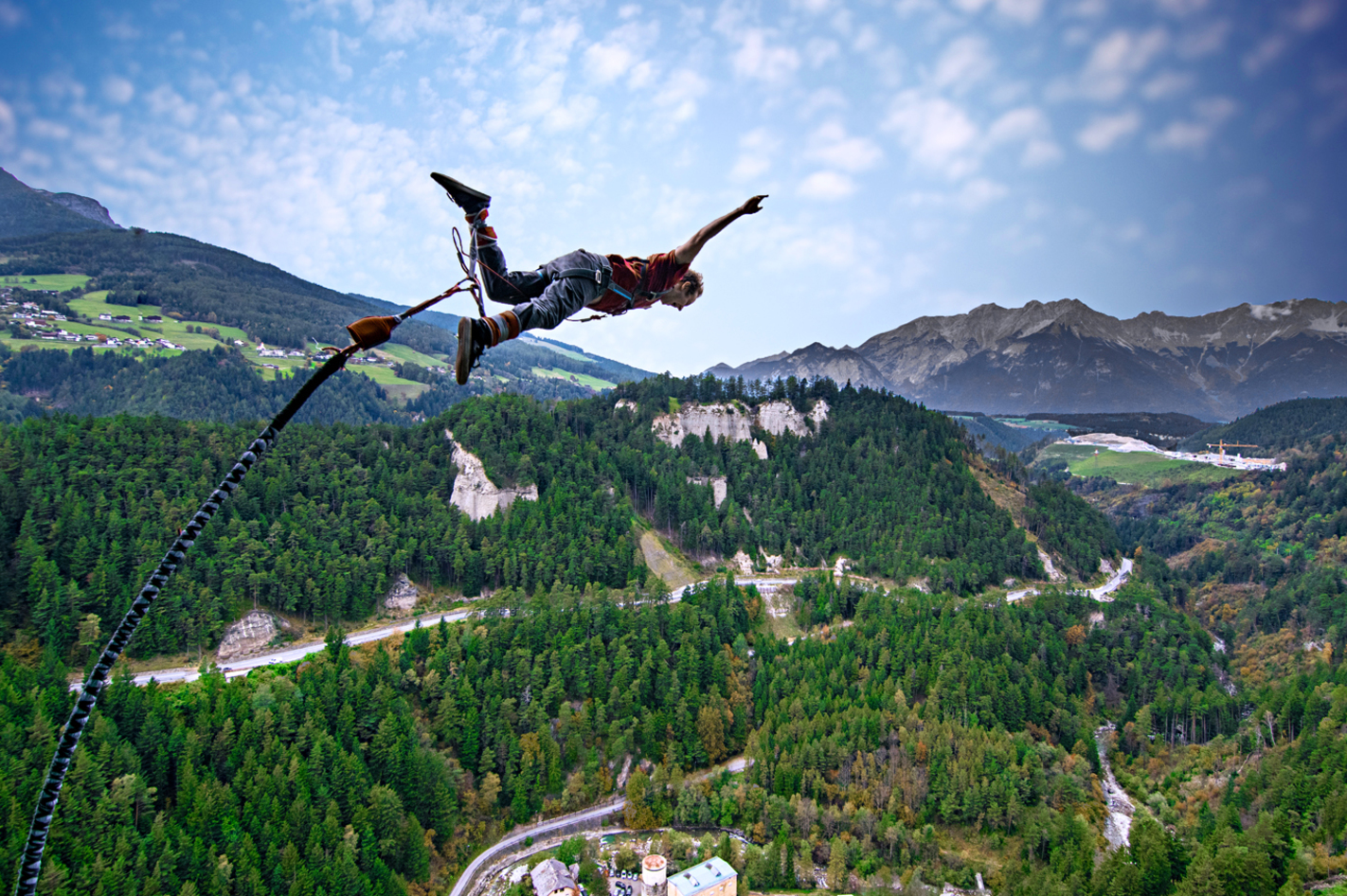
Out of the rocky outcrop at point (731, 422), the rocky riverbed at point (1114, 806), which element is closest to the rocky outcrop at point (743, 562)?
the rocky outcrop at point (731, 422)

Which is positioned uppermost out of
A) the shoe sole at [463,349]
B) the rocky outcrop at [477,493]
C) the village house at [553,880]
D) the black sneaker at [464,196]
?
the black sneaker at [464,196]

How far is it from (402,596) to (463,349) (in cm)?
7337

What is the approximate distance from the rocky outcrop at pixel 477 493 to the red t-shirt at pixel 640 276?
7898 cm

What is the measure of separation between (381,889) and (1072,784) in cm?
5013

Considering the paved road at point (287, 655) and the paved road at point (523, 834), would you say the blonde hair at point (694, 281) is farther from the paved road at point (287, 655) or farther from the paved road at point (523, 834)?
the paved road at point (287, 655)

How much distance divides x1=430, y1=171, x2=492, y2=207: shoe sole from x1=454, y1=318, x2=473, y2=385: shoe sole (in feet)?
6.83

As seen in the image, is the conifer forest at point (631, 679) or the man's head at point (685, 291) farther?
the conifer forest at point (631, 679)

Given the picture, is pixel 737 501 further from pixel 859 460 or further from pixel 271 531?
pixel 271 531

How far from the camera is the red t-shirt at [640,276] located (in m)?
8.61

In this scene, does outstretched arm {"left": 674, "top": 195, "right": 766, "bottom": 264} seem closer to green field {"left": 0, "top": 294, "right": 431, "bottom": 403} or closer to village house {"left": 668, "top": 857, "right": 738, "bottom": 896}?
village house {"left": 668, "top": 857, "right": 738, "bottom": 896}

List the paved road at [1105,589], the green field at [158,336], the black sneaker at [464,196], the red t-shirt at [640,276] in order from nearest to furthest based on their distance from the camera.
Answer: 1. the black sneaker at [464,196]
2. the red t-shirt at [640,276]
3. the paved road at [1105,589]
4. the green field at [158,336]

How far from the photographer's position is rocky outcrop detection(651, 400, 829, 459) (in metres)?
114

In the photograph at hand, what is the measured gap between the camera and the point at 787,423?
399 ft

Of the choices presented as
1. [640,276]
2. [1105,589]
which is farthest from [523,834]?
[1105,589]
